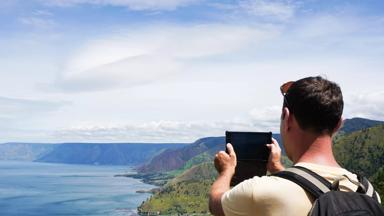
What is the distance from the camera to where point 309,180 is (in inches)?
140

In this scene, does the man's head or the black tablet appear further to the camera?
the black tablet

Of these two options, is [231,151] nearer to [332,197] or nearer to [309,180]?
[309,180]

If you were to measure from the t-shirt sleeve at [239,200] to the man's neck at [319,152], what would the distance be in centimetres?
51

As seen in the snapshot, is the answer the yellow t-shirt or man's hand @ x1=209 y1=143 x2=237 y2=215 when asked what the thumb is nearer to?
man's hand @ x1=209 y1=143 x2=237 y2=215

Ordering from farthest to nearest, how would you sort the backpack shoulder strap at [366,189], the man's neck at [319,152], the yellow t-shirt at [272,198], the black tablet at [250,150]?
1. the black tablet at [250,150]
2. the man's neck at [319,152]
3. the backpack shoulder strap at [366,189]
4. the yellow t-shirt at [272,198]

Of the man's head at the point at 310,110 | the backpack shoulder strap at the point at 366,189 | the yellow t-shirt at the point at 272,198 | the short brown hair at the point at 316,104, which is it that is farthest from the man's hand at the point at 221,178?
the backpack shoulder strap at the point at 366,189

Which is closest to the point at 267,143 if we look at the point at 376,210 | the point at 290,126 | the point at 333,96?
the point at 290,126

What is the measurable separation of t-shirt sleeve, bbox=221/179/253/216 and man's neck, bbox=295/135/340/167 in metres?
0.51

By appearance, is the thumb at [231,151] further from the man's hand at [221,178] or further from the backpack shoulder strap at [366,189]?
the backpack shoulder strap at [366,189]

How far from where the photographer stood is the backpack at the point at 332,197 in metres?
3.37

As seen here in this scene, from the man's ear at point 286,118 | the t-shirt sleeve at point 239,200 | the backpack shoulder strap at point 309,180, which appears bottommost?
the t-shirt sleeve at point 239,200

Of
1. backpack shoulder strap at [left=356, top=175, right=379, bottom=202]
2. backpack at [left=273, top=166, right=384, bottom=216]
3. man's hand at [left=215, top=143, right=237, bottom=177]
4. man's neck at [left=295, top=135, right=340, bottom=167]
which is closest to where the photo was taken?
backpack at [left=273, top=166, right=384, bottom=216]

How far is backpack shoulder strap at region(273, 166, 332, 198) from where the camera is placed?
3525 millimetres

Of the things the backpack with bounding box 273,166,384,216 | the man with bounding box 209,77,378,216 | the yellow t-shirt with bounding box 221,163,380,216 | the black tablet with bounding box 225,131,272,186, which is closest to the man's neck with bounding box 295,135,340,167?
the man with bounding box 209,77,378,216
